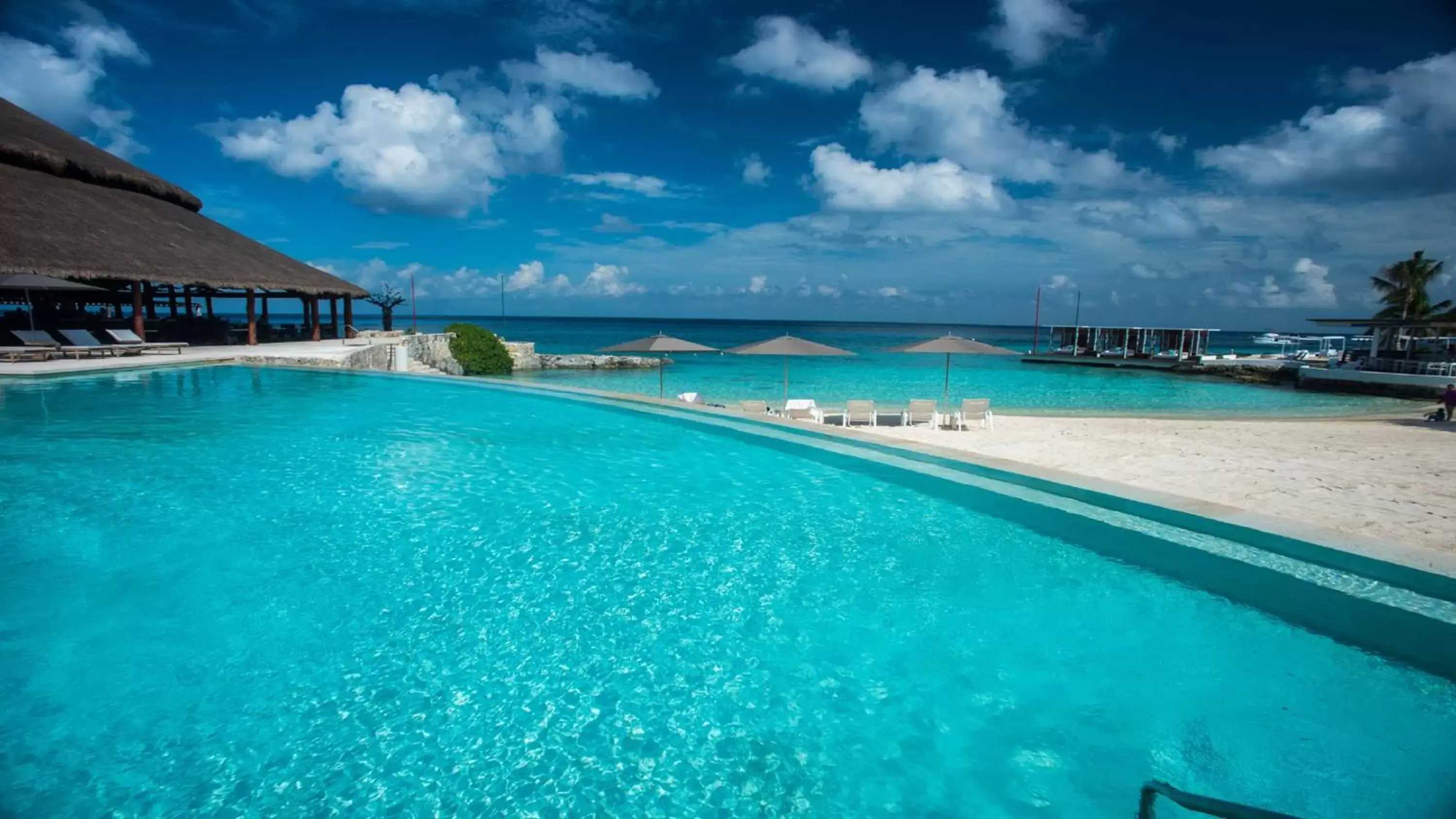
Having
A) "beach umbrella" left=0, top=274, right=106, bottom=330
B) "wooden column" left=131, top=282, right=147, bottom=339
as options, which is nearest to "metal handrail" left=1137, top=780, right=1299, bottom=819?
"beach umbrella" left=0, top=274, right=106, bottom=330

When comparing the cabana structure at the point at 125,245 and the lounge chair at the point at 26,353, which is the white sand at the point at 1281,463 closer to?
the lounge chair at the point at 26,353

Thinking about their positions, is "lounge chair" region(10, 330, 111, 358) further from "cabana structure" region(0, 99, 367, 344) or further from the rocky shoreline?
the rocky shoreline

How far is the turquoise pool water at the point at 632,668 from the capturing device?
9.36ft

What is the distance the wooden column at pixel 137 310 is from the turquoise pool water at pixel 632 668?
48.8 feet

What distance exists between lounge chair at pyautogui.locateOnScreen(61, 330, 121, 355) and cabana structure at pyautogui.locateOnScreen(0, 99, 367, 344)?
4.61 ft

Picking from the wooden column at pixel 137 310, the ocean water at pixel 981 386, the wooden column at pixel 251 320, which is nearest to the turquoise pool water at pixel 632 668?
the ocean water at pixel 981 386

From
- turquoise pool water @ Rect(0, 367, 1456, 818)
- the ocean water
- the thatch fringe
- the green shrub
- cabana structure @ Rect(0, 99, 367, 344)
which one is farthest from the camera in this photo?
the green shrub

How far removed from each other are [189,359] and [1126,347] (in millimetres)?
47234

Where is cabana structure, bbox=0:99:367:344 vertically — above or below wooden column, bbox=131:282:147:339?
above

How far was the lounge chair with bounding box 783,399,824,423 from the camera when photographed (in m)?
13.0

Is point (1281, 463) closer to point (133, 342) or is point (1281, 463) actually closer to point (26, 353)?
point (26, 353)

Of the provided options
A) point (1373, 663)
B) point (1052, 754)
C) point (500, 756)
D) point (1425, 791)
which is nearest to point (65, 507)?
point (500, 756)

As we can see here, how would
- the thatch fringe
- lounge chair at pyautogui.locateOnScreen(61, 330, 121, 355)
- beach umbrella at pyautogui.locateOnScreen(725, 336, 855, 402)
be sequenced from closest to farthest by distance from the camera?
beach umbrella at pyautogui.locateOnScreen(725, 336, 855, 402)
lounge chair at pyautogui.locateOnScreen(61, 330, 121, 355)
the thatch fringe

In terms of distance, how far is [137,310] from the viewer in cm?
1839
